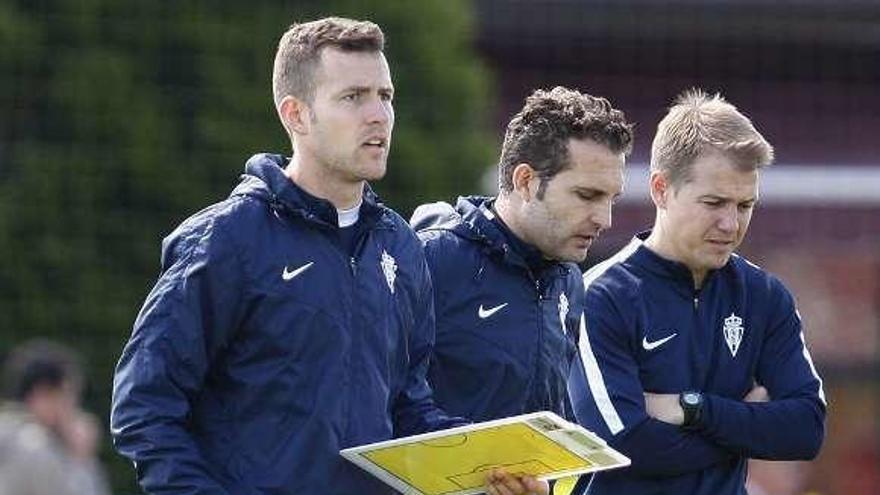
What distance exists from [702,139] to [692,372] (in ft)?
1.95

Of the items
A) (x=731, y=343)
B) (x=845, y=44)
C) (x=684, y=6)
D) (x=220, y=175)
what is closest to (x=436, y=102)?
(x=220, y=175)

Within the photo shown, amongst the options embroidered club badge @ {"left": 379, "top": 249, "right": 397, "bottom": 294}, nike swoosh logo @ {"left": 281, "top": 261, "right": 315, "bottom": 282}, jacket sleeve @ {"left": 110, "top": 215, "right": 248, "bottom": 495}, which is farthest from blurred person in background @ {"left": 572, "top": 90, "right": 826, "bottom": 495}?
jacket sleeve @ {"left": 110, "top": 215, "right": 248, "bottom": 495}

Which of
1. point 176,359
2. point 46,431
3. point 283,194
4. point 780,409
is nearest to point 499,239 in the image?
point 780,409

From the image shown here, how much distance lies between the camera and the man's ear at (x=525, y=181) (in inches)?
247

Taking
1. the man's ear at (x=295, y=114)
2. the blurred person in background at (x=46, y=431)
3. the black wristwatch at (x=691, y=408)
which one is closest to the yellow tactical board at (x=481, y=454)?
the black wristwatch at (x=691, y=408)

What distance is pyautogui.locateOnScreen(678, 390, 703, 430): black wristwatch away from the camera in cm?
615

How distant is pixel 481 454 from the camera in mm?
5523

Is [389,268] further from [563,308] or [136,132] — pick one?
[136,132]

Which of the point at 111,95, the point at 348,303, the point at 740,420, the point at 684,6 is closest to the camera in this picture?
the point at 348,303

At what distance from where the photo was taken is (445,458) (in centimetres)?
552

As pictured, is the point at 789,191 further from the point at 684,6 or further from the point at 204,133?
the point at 204,133

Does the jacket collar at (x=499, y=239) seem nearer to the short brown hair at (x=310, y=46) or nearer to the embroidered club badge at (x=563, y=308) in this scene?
the embroidered club badge at (x=563, y=308)

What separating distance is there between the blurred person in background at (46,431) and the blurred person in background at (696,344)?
431cm

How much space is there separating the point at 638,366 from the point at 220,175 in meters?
6.84
